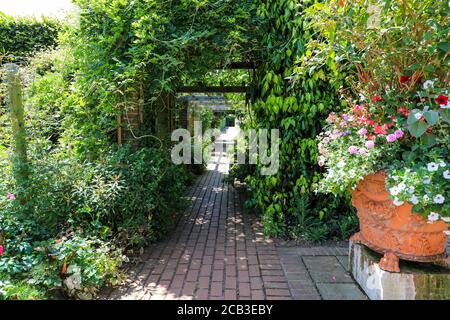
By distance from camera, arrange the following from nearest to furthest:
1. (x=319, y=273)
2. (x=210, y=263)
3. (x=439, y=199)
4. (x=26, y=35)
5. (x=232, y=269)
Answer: (x=439, y=199), (x=319, y=273), (x=232, y=269), (x=210, y=263), (x=26, y=35)

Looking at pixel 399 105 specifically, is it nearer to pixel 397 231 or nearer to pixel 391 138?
pixel 391 138

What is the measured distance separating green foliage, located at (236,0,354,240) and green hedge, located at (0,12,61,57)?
4567mm

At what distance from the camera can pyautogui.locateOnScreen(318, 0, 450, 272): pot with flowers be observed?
2080 mm

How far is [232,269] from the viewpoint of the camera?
3195 mm

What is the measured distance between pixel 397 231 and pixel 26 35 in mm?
7178

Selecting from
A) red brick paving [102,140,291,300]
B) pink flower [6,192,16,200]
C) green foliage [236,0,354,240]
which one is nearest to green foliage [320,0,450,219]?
green foliage [236,0,354,240]

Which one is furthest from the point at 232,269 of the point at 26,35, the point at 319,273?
the point at 26,35

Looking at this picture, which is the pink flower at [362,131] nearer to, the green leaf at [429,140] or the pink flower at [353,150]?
the pink flower at [353,150]

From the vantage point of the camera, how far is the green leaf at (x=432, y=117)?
1.99m

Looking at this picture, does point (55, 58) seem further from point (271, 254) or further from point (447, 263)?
point (447, 263)

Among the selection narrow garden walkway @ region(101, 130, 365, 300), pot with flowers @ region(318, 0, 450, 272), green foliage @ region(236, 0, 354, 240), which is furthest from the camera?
green foliage @ region(236, 0, 354, 240)

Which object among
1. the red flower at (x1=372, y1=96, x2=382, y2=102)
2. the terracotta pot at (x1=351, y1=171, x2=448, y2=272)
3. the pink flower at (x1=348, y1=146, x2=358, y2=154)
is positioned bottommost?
the terracotta pot at (x1=351, y1=171, x2=448, y2=272)

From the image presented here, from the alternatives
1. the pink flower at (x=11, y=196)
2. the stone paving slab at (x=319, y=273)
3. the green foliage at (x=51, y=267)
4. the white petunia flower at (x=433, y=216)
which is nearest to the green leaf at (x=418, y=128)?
the white petunia flower at (x=433, y=216)

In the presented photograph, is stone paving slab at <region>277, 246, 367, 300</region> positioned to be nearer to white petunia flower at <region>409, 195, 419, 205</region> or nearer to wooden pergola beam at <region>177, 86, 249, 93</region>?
white petunia flower at <region>409, 195, 419, 205</region>
